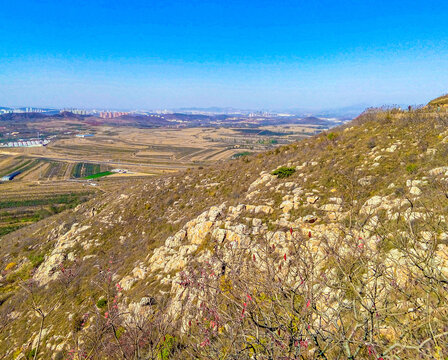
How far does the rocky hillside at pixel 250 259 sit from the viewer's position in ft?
19.6

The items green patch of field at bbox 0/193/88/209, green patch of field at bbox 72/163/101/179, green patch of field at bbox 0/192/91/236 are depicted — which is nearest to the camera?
green patch of field at bbox 0/192/91/236

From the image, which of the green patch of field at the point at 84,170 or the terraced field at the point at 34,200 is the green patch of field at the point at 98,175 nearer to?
the green patch of field at the point at 84,170

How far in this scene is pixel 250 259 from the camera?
23.7 feet

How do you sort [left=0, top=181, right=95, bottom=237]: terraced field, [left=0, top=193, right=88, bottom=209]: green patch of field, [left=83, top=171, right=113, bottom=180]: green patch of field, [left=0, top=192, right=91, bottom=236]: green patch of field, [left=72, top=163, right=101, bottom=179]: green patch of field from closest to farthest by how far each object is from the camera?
[left=0, top=192, right=91, bottom=236]: green patch of field < [left=0, top=181, right=95, bottom=237]: terraced field < [left=0, top=193, right=88, bottom=209]: green patch of field < [left=83, top=171, right=113, bottom=180]: green patch of field < [left=72, top=163, right=101, bottom=179]: green patch of field

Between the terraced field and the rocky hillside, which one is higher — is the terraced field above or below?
below

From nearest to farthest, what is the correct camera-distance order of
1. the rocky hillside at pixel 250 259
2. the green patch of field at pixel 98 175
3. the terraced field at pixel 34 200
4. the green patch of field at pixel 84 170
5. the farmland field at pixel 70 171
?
the rocky hillside at pixel 250 259
the terraced field at pixel 34 200
the farmland field at pixel 70 171
the green patch of field at pixel 98 175
the green patch of field at pixel 84 170

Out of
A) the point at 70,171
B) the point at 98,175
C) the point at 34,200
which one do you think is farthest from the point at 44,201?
the point at 70,171

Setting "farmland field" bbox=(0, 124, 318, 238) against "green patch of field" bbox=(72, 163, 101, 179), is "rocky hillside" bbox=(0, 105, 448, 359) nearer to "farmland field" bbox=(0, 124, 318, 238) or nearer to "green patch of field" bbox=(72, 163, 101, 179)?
"farmland field" bbox=(0, 124, 318, 238)

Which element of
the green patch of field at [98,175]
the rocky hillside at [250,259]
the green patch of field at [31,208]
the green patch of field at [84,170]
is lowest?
the green patch of field at [31,208]

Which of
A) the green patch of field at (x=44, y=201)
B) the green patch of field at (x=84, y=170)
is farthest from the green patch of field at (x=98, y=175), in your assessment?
the green patch of field at (x=44, y=201)

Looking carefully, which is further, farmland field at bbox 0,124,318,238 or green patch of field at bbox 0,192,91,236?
farmland field at bbox 0,124,318,238

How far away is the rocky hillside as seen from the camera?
598 cm

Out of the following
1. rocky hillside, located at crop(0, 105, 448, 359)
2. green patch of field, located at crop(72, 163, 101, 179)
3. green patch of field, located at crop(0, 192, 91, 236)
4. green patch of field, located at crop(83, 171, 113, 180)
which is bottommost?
green patch of field, located at crop(0, 192, 91, 236)

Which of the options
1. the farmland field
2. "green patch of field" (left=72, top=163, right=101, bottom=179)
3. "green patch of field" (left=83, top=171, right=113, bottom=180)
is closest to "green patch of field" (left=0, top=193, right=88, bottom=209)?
the farmland field
